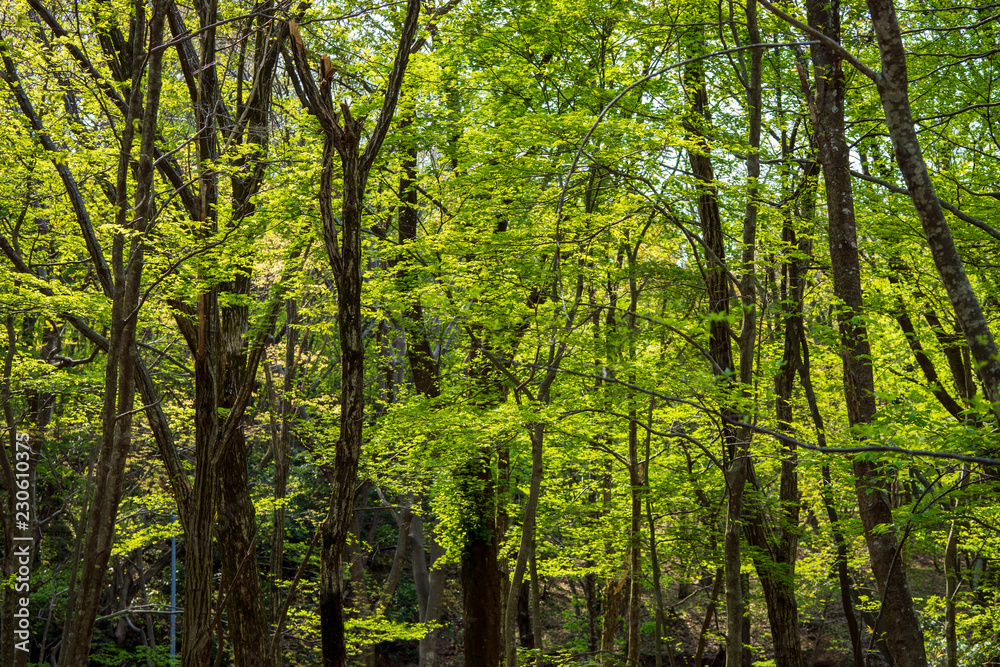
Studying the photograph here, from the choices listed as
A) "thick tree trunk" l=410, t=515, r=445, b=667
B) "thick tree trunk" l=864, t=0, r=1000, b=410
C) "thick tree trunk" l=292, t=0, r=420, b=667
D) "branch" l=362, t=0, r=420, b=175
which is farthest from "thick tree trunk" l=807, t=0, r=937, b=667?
"thick tree trunk" l=410, t=515, r=445, b=667

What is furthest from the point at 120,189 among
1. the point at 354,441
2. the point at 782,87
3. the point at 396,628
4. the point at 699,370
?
the point at 782,87

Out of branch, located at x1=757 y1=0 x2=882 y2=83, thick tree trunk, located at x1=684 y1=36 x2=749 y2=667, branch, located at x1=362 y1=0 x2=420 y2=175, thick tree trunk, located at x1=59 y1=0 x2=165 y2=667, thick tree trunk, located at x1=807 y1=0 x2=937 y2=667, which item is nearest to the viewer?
branch, located at x1=757 y1=0 x2=882 y2=83

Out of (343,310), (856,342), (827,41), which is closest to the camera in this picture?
(827,41)

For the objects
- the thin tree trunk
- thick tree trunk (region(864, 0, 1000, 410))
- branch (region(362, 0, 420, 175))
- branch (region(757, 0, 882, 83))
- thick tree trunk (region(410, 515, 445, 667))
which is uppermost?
branch (region(362, 0, 420, 175))

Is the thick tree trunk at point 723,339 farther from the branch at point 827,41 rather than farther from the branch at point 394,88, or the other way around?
the branch at point 394,88

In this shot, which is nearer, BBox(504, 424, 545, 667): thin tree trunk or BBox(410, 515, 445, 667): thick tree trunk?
BBox(504, 424, 545, 667): thin tree trunk

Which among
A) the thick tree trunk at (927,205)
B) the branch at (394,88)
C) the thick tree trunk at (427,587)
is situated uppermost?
the branch at (394,88)

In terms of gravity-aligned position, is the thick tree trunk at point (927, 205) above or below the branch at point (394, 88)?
below

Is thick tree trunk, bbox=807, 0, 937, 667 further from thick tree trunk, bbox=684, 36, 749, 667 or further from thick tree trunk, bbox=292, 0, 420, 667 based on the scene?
thick tree trunk, bbox=292, 0, 420, 667

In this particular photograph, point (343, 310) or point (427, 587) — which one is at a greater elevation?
point (343, 310)

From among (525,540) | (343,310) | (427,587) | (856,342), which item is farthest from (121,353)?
(427,587)

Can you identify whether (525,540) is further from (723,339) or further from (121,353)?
(121,353)

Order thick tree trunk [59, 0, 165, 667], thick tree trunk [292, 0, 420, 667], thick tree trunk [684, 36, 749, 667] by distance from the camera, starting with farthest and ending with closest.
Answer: thick tree trunk [684, 36, 749, 667]
thick tree trunk [59, 0, 165, 667]
thick tree trunk [292, 0, 420, 667]

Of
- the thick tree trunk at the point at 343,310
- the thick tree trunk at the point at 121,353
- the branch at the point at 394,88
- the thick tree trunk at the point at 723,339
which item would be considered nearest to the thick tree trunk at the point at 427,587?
the thick tree trunk at the point at 723,339
